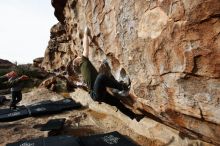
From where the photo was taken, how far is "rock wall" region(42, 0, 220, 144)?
4.13m

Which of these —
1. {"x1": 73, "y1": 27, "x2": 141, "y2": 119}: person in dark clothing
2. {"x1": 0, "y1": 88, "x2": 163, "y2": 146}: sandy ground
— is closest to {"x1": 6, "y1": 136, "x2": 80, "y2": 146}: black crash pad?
{"x1": 73, "y1": 27, "x2": 141, "y2": 119}: person in dark clothing

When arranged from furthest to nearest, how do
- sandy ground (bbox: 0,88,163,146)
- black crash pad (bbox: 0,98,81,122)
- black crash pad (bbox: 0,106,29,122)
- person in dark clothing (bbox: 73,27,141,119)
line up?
black crash pad (bbox: 0,98,81,122), black crash pad (bbox: 0,106,29,122), sandy ground (bbox: 0,88,163,146), person in dark clothing (bbox: 73,27,141,119)

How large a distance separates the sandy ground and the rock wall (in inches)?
64.4

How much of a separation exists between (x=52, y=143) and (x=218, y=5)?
13.5 feet

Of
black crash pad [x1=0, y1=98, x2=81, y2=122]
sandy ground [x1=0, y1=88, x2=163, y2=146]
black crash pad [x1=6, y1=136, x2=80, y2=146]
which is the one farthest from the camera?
black crash pad [x1=0, y1=98, x2=81, y2=122]

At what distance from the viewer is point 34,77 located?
18859 mm

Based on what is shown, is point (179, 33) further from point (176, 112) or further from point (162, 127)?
point (162, 127)

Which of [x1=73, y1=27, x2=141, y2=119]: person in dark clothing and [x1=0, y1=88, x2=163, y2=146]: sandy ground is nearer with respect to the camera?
[x1=73, y1=27, x2=141, y2=119]: person in dark clothing

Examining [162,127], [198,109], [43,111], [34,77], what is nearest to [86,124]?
[43,111]

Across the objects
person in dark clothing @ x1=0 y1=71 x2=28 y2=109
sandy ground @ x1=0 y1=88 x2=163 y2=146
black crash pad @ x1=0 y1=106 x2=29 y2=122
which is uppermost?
person in dark clothing @ x1=0 y1=71 x2=28 y2=109

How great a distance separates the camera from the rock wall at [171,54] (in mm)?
4133

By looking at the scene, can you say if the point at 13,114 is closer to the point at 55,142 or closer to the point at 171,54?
the point at 55,142

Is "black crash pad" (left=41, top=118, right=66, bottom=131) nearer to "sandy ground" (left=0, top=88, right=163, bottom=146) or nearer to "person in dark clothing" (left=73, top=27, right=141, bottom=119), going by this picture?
"sandy ground" (left=0, top=88, right=163, bottom=146)

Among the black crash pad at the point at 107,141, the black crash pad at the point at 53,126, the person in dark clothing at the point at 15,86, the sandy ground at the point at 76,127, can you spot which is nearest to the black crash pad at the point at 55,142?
the black crash pad at the point at 107,141
